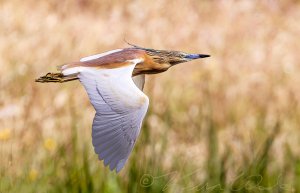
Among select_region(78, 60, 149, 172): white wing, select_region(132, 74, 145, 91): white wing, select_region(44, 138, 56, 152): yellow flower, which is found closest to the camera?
select_region(78, 60, 149, 172): white wing

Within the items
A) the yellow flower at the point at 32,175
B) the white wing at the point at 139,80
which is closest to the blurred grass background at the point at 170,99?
the yellow flower at the point at 32,175

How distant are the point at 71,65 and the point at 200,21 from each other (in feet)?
14.5

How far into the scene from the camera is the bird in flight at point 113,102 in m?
1.77

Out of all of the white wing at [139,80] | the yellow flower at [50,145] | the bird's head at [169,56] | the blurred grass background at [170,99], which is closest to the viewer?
the bird's head at [169,56]

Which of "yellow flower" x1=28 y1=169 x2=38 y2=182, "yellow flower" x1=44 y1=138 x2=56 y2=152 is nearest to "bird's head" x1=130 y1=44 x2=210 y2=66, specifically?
"yellow flower" x1=28 y1=169 x2=38 y2=182

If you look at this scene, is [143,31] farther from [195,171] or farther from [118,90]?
[118,90]

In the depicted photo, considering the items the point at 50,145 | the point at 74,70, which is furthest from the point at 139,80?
the point at 50,145

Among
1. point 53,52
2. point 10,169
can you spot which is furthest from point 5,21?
point 10,169

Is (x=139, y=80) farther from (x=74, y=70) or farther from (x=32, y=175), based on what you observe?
(x=32, y=175)

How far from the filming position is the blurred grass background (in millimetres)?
3031

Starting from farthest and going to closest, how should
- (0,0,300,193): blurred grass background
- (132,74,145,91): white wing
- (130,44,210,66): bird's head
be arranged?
(0,0,300,193): blurred grass background < (132,74,145,91): white wing < (130,44,210,66): bird's head

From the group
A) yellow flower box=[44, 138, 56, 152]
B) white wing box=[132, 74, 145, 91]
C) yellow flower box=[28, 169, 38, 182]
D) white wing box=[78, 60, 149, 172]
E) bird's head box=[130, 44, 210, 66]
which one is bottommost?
yellow flower box=[28, 169, 38, 182]

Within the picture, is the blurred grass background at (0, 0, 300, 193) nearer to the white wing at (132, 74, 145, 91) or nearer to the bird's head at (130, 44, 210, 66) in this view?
the white wing at (132, 74, 145, 91)

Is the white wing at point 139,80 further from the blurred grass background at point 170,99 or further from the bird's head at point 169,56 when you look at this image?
the blurred grass background at point 170,99
